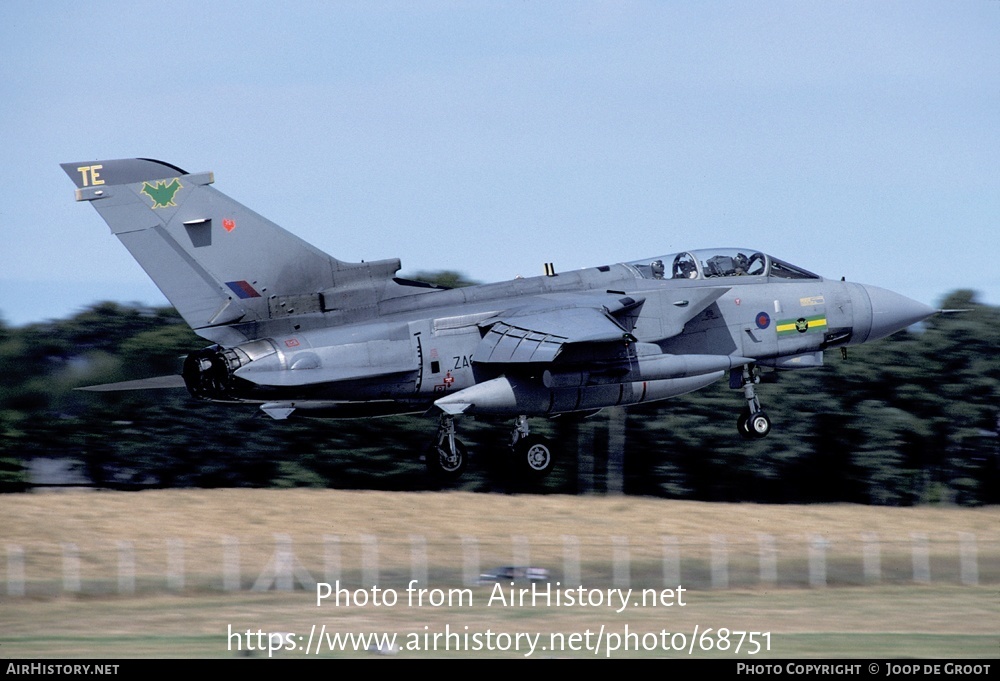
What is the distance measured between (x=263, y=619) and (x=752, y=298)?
10386mm

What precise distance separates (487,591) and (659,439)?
23038 millimetres

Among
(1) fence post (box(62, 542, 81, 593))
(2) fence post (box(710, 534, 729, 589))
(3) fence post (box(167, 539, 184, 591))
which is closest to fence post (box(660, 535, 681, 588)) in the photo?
(2) fence post (box(710, 534, 729, 589))

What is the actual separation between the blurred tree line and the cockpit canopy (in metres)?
17.7

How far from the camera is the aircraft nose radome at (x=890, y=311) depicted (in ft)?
82.7

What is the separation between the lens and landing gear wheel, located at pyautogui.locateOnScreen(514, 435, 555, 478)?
23.6 meters

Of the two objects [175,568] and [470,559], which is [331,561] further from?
[175,568]

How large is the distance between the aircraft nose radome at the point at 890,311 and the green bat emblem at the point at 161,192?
507 inches

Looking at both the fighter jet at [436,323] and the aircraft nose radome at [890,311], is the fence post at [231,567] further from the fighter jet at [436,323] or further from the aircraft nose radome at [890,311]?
the aircraft nose radome at [890,311]

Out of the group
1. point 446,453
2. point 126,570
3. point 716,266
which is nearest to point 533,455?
point 446,453

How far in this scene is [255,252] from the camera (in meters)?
21.8

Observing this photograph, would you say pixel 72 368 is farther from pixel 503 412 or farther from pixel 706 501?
pixel 706 501

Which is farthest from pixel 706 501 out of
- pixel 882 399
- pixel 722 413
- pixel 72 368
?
pixel 72 368

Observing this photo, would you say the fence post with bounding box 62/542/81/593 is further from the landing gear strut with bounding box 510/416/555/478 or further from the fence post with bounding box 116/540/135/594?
the landing gear strut with bounding box 510/416/555/478

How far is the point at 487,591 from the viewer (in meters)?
24.8
